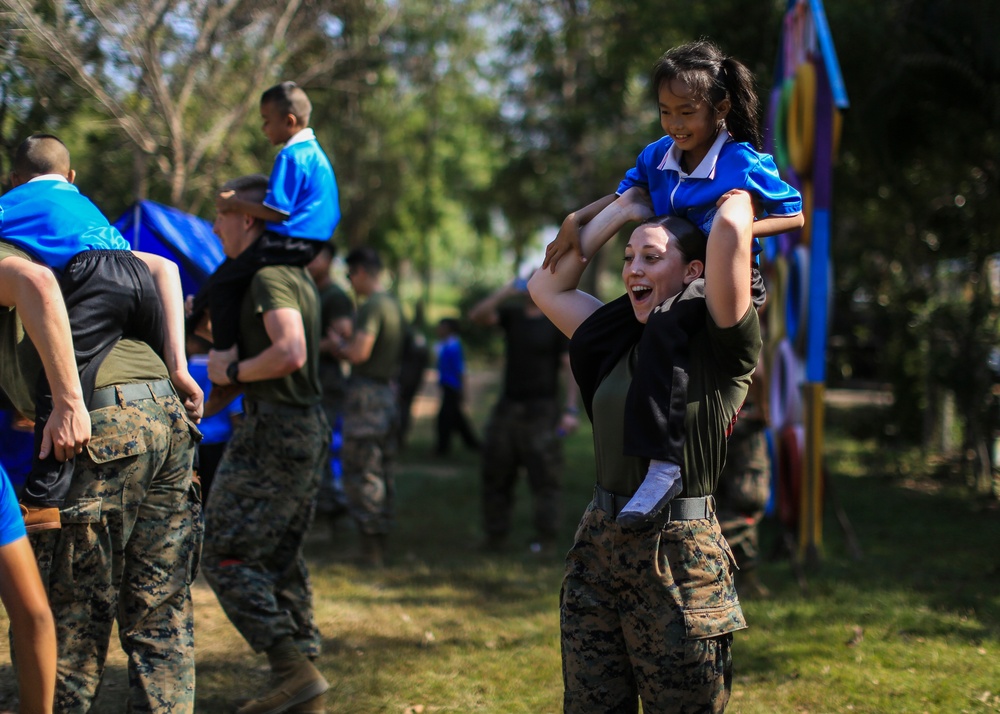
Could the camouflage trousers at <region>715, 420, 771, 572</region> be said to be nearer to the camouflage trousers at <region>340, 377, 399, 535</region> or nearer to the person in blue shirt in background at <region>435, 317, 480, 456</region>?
the camouflage trousers at <region>340, 377, 399, 535</region>

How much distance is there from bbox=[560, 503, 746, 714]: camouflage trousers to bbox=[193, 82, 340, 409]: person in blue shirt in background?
2.06 m

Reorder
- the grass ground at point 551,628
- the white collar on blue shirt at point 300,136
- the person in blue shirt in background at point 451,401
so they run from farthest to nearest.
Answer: the person in blue shirt in background at point 451,401 < the grass ground at point 551,628 < the white collar on blue shirt at point 300,136

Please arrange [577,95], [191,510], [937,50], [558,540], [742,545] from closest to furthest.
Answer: [191,510], [742,545], [558,540], [937,50], [577,95]

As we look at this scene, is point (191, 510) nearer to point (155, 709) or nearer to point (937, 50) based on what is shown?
point (155, 709)

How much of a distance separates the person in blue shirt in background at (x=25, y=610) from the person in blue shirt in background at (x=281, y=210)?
1.55 m

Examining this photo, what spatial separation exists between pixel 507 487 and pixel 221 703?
3718 mm

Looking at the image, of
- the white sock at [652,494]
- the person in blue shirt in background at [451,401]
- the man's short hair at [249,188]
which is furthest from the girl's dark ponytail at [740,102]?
the person in blue shirt in background at [451,401]

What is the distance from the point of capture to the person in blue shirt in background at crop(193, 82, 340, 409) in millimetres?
4109

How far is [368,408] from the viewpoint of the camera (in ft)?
24.1

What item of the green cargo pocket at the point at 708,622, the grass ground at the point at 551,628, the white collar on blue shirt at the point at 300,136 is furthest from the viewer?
the grass ground at the point at 551,628

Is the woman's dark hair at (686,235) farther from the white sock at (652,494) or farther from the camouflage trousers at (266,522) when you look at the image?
the camouflage trousers at (266,522)

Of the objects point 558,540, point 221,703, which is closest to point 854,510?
point 558,540

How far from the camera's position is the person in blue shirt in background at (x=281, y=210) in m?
4.11

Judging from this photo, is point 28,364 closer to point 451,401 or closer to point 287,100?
point 287,100
